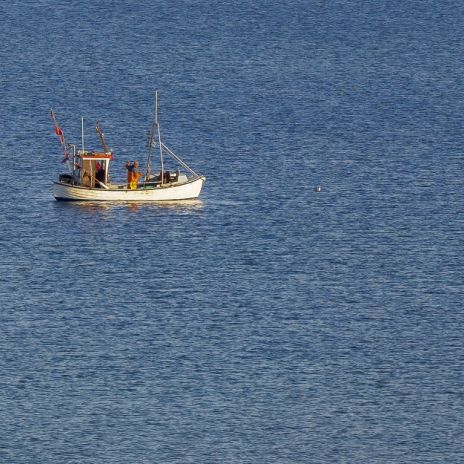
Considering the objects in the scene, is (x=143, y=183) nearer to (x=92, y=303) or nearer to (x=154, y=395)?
(x=92, y=303)

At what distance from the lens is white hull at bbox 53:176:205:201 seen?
18325 cm

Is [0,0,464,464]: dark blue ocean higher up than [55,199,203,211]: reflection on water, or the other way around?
[55,199,203,211]: reflection on water

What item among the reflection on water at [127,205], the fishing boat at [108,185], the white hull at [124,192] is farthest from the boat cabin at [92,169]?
the reflection on water at [127,205]

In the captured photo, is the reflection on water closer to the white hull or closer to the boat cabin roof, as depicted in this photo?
the white hull

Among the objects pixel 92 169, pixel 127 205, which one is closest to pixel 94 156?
pixel 92 169

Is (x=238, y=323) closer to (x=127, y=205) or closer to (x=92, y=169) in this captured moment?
(x=127, y=205)

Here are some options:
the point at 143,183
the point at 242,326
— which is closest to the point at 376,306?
the point at 242,326

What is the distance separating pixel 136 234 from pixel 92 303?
782 inches

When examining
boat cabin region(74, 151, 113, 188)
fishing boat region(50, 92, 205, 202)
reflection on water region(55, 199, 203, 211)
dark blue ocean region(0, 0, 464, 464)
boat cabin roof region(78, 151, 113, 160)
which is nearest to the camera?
dark blue ocean region(0, 0, 464, 464)

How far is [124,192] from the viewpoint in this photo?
183 meters

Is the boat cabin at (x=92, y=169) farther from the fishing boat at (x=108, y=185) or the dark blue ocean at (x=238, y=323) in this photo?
the dark blue ocean at (x=238, y=323)

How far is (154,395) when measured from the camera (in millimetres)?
137750

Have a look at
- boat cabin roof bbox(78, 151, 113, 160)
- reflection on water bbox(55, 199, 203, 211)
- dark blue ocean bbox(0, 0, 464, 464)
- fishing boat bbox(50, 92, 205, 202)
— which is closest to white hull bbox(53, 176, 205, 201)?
fishing boat bbox(50, 92, 205, 202)

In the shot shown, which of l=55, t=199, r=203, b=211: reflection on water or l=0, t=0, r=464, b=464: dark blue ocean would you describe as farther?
l=55, t=199, r=203, b=211: reflection on water
